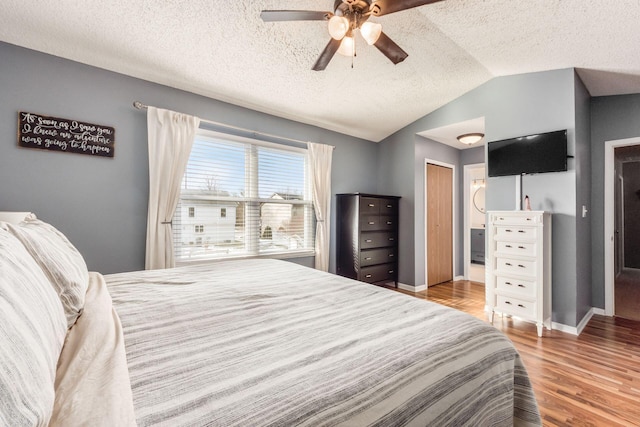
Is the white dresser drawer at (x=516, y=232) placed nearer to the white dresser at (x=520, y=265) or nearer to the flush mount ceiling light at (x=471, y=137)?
the white dresser at (x=520, y=265)

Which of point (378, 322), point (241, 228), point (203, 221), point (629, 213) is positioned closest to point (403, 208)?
point (241, 228)

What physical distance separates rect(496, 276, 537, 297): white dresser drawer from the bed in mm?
2025

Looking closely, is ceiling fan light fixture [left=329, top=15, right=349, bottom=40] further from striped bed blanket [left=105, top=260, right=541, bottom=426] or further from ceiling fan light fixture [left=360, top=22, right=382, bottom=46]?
striped bed blanket [left=105, top=260, right=541, bottom=426]

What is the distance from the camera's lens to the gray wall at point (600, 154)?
10.3 ft

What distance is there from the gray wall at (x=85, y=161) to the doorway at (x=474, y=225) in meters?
4.46

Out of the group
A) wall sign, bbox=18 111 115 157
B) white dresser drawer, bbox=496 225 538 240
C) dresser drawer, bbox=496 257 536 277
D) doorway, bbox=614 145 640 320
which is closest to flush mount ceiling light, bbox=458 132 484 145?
white dresser drawer, bbox=496 225 538 240

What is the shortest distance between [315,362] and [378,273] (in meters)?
3.44

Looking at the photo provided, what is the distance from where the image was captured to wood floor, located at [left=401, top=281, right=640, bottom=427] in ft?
5.31

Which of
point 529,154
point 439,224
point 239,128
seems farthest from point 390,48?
point 439,224

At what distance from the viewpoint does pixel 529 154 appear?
2945 mm

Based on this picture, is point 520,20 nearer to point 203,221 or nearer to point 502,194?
point 502,194

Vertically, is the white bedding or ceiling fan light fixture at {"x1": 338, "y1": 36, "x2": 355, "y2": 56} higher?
ceiling fan light fixture at {"x1": 338, "y1": 36, "x2": 355, "y2": 56}

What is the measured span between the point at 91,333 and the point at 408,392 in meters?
0.97

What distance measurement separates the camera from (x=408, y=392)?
2.48 feet
